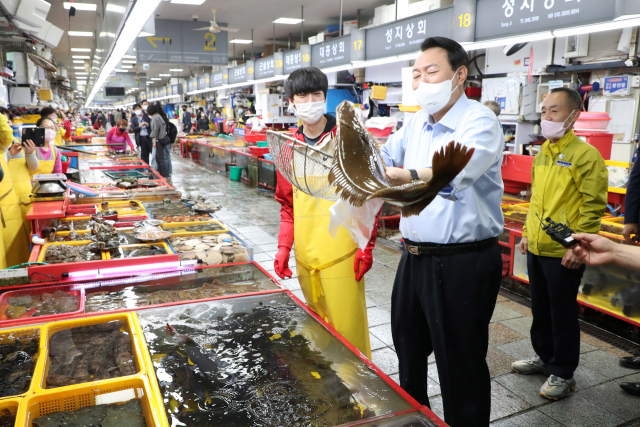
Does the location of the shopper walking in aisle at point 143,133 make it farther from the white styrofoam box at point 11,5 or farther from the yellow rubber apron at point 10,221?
the yellow rubber apron at point 10,221

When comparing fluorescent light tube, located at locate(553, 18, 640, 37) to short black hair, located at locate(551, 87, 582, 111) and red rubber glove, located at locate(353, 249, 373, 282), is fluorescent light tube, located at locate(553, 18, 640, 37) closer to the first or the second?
short black hair, located at locate(551, 87, 582, 111)

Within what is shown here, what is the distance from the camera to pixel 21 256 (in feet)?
15.2

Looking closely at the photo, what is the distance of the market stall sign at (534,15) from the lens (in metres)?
3.45

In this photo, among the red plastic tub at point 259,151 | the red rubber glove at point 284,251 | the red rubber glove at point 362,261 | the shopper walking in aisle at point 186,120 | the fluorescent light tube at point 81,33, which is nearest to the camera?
the red rubber glove at point 362,261

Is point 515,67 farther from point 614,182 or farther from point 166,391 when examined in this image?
point 166,391

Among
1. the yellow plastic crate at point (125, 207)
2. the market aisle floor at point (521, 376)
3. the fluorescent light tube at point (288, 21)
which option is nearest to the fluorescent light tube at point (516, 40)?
the market aisle floor at point (521, 376)

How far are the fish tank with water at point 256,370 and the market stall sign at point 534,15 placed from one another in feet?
10.4

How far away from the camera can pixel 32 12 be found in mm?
5938

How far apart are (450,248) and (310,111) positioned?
0.95 metres

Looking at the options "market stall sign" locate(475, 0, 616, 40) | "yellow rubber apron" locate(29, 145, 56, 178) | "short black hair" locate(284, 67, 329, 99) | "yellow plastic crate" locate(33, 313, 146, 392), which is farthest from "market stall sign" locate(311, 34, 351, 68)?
"yellow plastic crate" locate(33, 313, 146, 392)

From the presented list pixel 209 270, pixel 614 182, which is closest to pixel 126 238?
pixel 209 270

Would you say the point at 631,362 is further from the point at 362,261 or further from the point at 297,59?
the point at 297,59

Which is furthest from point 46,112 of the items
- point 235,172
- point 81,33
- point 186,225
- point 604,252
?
point 81,33

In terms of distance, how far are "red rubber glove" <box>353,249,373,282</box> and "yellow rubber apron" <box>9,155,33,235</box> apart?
380cm
